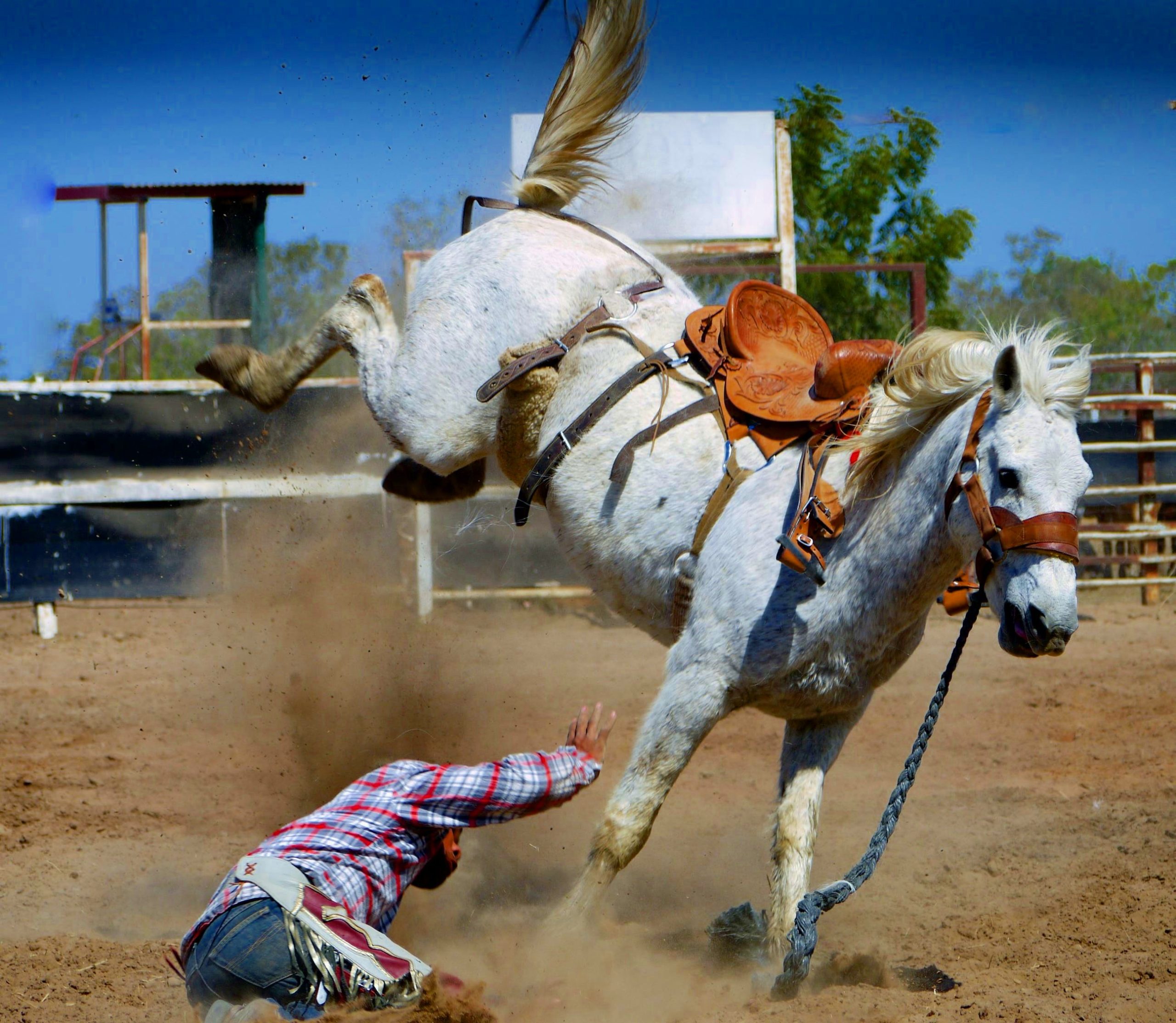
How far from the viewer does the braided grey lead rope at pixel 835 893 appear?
262 centimetres

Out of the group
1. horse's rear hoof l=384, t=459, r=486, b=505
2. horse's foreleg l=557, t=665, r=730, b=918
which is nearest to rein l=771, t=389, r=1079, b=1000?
horse's foreleg l=557, t=665, r=730, b=918

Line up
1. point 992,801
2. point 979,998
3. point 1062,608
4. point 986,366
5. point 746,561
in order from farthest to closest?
1. point 992,801
2. point 746,561
3. point 986,366
4. point 979,998
5. point 1062,608

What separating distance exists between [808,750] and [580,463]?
1.10 m

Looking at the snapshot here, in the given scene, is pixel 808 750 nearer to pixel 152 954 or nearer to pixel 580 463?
pixel 580 463

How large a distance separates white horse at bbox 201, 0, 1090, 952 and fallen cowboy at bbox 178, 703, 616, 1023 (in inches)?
15.1

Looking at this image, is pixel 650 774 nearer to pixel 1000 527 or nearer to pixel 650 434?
pixel 650 434

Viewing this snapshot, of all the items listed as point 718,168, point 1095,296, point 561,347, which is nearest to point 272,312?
point 718,168

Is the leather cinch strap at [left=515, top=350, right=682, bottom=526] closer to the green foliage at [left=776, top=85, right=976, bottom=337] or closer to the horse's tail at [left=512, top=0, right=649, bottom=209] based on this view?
the horse's tail at [left=512, top=0, right=649, bottom=209]

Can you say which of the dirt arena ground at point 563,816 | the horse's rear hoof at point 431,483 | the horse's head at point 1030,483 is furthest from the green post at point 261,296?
the horse's head at point 1030,483

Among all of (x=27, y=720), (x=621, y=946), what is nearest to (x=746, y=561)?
(x=621, y=946)

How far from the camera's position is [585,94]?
4273mm

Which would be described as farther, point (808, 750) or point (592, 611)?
point (592, 611)

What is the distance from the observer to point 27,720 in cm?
566

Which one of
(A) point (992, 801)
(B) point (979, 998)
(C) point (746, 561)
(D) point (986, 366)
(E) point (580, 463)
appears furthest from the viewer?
(A) point (992, 801)
